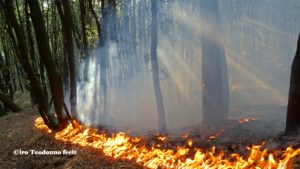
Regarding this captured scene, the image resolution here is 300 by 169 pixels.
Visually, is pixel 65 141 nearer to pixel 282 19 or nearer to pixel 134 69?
pixel 134 69

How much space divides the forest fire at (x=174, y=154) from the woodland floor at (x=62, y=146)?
25 cm

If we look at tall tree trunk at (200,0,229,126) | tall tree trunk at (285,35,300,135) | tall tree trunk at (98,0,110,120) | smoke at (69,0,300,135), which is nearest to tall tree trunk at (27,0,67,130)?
smoke at (69,0,300,135)

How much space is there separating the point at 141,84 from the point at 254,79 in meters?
11.0

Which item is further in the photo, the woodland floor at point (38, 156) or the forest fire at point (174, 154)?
the woodland floor at point (38, 156)

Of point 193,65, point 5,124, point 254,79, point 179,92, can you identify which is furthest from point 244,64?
point 5,124

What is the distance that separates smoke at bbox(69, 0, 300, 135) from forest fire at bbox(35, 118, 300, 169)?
273 cm

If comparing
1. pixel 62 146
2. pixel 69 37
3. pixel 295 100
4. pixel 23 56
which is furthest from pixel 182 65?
pixel 295 100

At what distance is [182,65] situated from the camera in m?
31.1

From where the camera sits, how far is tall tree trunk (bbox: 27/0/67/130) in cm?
1039

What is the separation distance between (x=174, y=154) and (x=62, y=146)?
13.7 ft

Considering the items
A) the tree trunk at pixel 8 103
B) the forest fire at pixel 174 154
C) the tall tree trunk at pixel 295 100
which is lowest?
the tree trunk at pixel 8 103

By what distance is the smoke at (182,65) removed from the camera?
1579 cm

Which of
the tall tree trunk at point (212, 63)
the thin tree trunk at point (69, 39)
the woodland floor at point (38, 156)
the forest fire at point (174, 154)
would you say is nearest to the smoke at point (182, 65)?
the tall tree trunk at point (212, 63)

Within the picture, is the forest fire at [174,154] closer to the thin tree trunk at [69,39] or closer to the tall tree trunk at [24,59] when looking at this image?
the tall tree trunk at [24,59]
